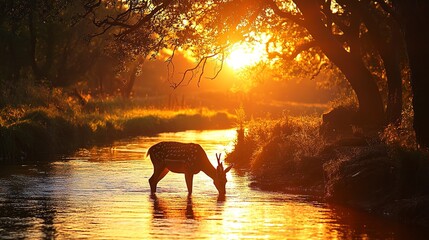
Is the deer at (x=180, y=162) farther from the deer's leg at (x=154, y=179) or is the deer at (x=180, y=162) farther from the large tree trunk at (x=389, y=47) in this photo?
the large tree trunk at (x=389, y=47)

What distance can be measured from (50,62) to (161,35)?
40.1 meters

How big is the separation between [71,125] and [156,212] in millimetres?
21792

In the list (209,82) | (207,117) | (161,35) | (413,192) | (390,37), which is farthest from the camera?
(209,82)

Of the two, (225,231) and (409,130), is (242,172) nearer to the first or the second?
(409,130)

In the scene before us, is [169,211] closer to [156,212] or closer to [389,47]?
[156,212]

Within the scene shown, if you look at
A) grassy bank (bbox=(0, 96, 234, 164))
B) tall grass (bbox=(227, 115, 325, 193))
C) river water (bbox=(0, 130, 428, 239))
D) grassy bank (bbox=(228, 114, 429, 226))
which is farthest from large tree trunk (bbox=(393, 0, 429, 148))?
grassy bank (bbox=(0, 96, 234, 164))

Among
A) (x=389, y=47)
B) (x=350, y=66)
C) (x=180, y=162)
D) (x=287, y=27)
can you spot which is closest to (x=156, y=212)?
(x=180, y=162)

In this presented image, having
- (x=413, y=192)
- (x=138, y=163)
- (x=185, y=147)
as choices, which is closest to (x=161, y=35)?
(x=185, y=147)

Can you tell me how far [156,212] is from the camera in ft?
67.1

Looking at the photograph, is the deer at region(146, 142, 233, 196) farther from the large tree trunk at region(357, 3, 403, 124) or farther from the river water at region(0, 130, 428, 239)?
the large tree trunk at region(357, 3, 403, 124)

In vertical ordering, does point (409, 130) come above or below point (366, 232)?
above

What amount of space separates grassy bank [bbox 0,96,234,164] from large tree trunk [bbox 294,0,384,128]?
1188cm

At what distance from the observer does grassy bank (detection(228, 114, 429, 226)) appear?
21297 mm

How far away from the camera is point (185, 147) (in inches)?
972
